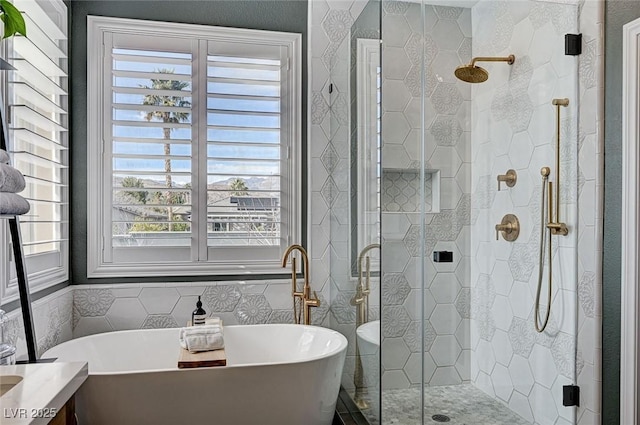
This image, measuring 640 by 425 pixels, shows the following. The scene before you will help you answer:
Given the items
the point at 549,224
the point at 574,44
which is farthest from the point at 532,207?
the point at 574,44

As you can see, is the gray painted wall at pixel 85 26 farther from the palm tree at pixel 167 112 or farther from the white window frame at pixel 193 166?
the palm tree at pixel 167 112

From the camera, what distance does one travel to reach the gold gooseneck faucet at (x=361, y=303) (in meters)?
2.33

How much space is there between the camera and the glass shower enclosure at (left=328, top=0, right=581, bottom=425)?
2064mm

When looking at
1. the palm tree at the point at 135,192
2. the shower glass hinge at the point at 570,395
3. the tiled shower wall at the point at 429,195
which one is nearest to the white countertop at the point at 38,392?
the tiled shower wall at the point at 429,195

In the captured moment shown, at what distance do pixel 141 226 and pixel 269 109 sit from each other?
42.4 inches

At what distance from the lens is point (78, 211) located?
294 cm

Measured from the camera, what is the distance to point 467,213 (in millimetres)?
2113

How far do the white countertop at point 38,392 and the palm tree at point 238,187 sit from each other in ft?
5.82

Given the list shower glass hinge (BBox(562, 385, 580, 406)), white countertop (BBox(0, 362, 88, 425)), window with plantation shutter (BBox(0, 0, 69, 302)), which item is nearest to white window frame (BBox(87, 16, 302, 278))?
window with plantation shutter (BBox(0, 0, 69, 302))

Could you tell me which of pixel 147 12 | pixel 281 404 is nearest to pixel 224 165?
pixel 147 12

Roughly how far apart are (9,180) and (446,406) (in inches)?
72.1

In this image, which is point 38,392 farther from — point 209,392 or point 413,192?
point 413,192

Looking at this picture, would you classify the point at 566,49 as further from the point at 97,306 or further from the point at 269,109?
the point at 97,306

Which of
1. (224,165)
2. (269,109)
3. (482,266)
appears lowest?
(482,266)
